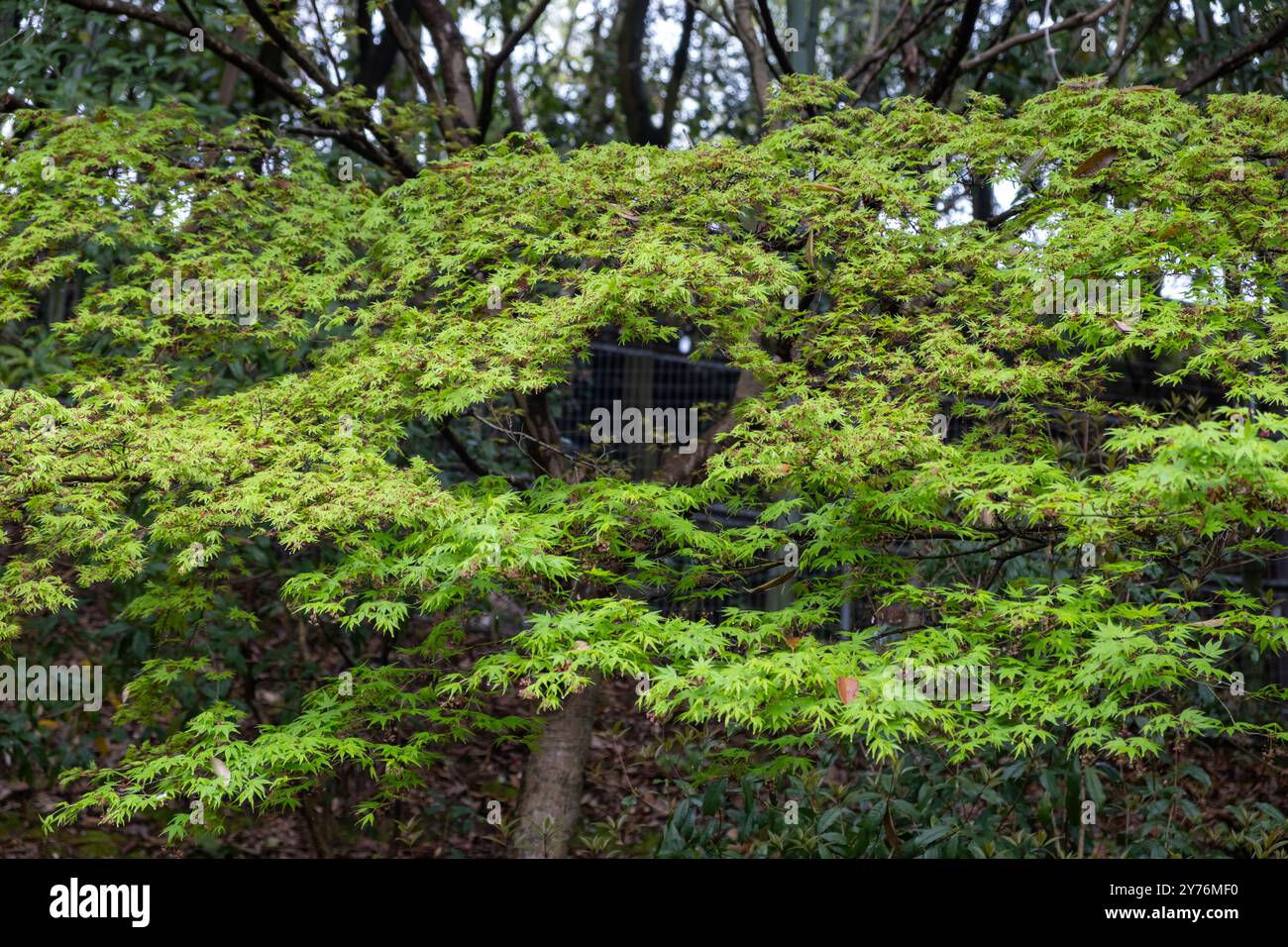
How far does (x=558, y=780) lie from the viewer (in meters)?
5.71

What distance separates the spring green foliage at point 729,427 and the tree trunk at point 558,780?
0.77 metres

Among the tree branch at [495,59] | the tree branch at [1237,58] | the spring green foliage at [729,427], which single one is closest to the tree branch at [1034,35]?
the tree branch at [1237,58]

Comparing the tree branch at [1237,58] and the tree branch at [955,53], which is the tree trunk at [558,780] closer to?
the tree branch at [955,53]

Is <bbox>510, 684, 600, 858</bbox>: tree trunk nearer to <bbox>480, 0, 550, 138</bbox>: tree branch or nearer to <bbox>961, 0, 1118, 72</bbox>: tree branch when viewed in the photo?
<bbox>480, 0, 550, 138</bbox>: tree branch

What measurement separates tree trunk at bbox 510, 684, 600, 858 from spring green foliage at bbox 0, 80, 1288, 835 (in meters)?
0.77

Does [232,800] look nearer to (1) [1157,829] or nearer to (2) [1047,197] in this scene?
(2) [1047,197]

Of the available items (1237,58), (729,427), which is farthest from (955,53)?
(729,427)

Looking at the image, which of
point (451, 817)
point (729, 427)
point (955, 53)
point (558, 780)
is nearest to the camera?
point (729, 427)

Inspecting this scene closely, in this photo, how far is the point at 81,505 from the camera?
13.6ft

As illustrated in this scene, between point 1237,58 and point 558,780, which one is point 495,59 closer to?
point 558,780

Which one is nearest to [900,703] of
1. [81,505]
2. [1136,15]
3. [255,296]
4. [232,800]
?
[232,800]

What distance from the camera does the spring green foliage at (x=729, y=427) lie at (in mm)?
3838

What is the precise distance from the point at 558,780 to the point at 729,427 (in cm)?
181

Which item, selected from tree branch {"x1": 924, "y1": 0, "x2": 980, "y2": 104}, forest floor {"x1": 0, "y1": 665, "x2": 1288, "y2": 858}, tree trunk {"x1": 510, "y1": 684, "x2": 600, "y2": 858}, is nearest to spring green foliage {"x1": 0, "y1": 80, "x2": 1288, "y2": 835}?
tree trunk {"x1": 510, "y1": 684, "x2": 600, "y2": 858}
